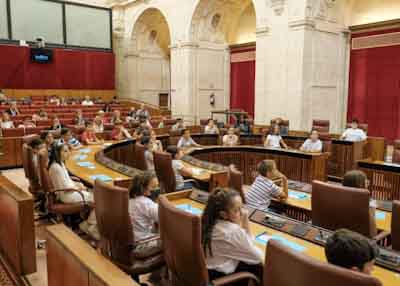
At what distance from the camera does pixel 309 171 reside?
6.09 metres

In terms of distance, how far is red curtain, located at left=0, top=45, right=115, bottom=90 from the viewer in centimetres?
1550

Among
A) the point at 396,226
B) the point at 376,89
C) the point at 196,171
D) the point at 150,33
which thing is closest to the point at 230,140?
the point at 196,171

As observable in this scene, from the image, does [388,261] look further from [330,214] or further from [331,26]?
[331,26]

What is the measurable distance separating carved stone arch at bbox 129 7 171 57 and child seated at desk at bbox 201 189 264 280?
15719mm

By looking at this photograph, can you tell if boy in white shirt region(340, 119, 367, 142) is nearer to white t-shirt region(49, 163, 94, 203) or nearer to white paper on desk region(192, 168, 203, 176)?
white paper on desk region(192, 168, 203, 176)

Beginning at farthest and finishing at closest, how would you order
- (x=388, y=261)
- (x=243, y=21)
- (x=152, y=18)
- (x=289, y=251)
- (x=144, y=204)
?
1. (x=152, y=18)
2. (x=243, y=21)
3. (x=144, y=204)
4. (x=388, y=261)
5. (x=289, y=251)

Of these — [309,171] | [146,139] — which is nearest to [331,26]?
[309,171]

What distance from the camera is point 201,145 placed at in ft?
28.1

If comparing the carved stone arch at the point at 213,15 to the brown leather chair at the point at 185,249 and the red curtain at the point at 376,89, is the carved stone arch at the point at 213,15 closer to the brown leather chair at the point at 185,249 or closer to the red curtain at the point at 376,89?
the red curtain at the point at 376,89

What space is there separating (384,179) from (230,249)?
149 inches

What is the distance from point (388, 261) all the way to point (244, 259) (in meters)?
0.82

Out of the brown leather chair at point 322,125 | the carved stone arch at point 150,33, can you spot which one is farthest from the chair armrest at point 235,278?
the carved stone arch at point 150,33

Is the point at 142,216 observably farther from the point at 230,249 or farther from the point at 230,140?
the point at 230,140

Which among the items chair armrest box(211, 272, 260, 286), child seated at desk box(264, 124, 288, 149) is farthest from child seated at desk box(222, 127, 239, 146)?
chair armrest box(211, 272, 260, 286)
